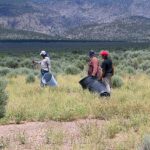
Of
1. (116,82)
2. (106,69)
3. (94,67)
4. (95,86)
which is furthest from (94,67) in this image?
(116,82)

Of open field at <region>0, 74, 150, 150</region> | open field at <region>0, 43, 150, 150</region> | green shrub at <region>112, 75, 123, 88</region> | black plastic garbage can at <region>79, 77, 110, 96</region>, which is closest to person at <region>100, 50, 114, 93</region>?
black plastic garbage can at <region>79, 77, 110, 96</region>

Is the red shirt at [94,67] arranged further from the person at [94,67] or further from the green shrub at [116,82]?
the green shrub at [116,82]

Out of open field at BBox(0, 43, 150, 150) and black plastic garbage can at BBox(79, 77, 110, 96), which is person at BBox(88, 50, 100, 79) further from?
open field at BBox(0, 43, 150, 150)

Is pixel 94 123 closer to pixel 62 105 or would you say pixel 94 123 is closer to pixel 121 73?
pixel 62 105

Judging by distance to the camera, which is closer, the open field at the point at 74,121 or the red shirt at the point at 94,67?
the open field at the point at 74,121

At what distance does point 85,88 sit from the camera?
20.2 meters

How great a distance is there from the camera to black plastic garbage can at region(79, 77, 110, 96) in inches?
731

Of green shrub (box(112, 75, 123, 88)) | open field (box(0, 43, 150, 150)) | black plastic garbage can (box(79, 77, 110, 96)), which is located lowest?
open field (box(0, 43, 150, 150))

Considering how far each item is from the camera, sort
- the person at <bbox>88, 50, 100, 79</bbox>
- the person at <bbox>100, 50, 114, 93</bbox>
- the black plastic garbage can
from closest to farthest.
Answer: the black plastic garbage can
the person at <bbox>100, 50, 114, 93</bbox>
the person at <bbox>88, 50, 100, 79</bbox>

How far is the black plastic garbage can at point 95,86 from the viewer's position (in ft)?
60.9

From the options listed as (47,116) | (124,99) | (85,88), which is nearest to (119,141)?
(47,116)

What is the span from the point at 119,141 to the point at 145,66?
86.6 feet

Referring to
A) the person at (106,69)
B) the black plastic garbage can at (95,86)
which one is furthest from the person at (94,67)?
the person at (106,69)

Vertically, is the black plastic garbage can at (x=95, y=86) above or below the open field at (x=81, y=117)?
above
